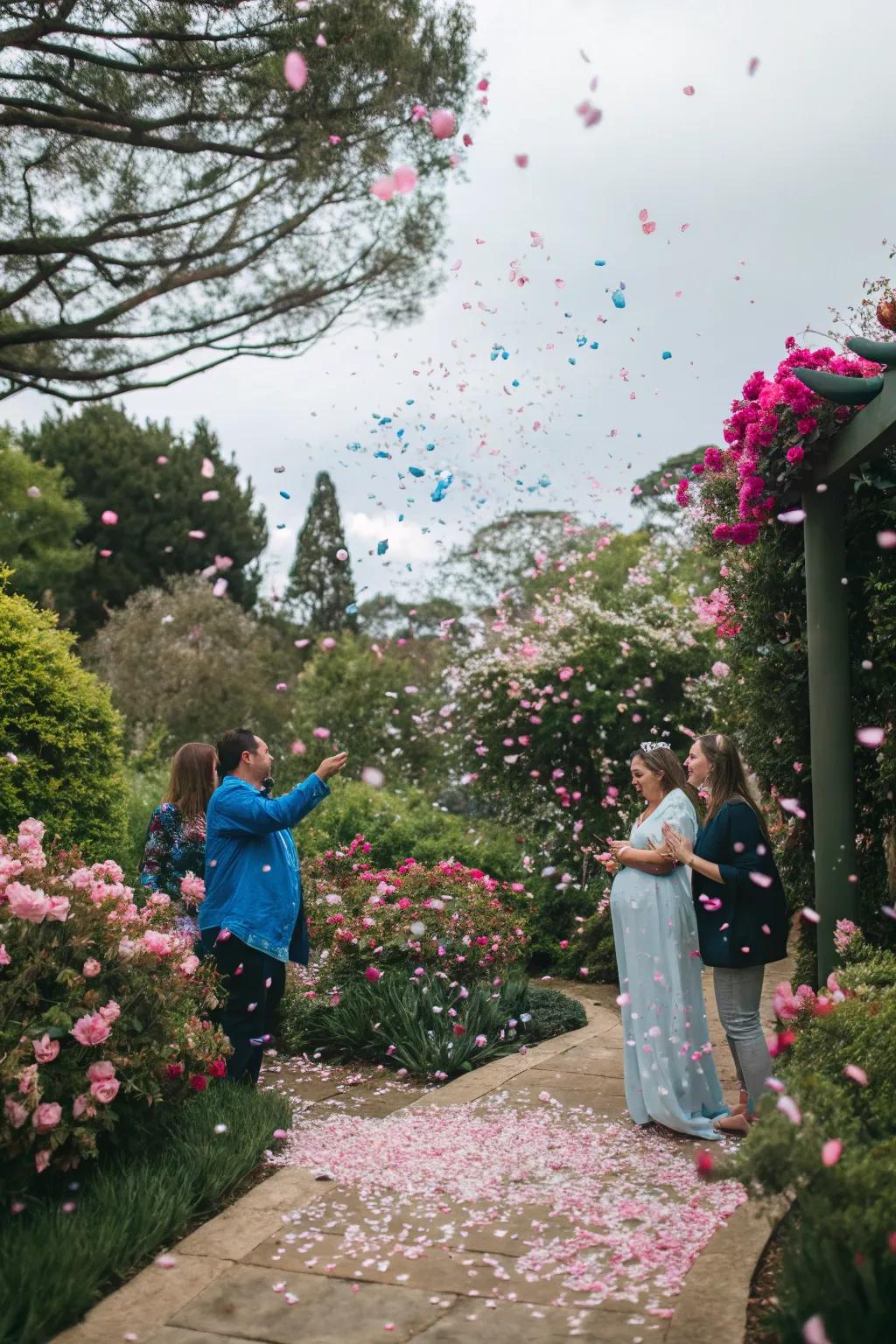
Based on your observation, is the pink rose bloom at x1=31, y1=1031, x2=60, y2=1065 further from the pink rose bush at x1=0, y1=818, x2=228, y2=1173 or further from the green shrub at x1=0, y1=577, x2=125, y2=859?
the green shrub at x1=0, y1=577, x2=125, y2=859

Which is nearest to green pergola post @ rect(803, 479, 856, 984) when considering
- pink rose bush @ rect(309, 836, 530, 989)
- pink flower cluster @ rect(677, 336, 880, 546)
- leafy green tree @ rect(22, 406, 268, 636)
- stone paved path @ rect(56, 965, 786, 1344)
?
pink flower cluster @ rect(677, 336, 880, 546)

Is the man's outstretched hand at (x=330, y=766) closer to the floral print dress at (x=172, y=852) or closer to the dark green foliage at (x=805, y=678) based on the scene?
the floral print dress at (x=172, y=852)

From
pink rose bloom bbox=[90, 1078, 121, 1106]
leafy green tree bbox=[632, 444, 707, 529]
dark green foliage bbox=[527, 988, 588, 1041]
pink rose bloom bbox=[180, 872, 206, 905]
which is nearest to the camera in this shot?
pink rose bloom bbox=[90, 1078, 121, 1106]

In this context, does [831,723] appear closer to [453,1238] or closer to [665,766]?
[665,766]

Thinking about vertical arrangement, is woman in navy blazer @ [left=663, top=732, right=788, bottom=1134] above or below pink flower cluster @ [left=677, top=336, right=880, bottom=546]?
below

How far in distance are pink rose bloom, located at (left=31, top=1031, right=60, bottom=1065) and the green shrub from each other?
2.92 m

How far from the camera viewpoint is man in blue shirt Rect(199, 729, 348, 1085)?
15.6 feet

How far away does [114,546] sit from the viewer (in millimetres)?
25734

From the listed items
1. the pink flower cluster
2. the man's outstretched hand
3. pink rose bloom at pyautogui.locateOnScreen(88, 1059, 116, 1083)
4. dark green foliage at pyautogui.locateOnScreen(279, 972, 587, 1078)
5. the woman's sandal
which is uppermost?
the pink flower cluster

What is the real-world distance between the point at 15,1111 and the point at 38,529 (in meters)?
21.0

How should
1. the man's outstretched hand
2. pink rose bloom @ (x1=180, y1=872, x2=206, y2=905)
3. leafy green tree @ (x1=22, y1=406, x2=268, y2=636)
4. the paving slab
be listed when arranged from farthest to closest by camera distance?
leafy green tree @ (x1=22, y1=406, x2=268, y2=636) < pink rose bloom @ (x1=180, y1=872, x2=206, y2=905) < the man's outstretched hand < the paving slab

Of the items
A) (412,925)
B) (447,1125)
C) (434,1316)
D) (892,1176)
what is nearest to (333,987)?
(412,925)

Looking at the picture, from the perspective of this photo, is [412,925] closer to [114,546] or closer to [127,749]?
[127,749]

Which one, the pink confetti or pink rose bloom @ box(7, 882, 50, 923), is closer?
pink rose bloom @ box(7, 882, 50, 923)
